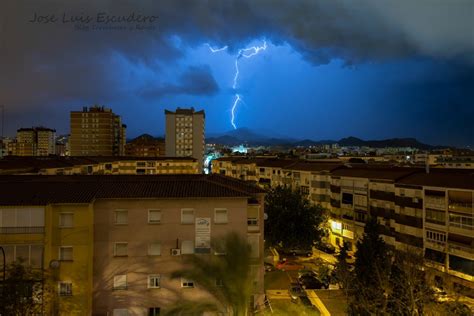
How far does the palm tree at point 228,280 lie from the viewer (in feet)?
39.2

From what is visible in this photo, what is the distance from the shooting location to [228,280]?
12055mm

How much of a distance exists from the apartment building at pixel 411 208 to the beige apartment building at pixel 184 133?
4665 cm

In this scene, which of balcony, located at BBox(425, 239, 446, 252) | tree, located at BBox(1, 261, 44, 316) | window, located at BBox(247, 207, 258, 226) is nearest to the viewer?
tree, located at BBox(1, 261, 44, 316)

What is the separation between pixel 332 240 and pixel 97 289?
24.4 m

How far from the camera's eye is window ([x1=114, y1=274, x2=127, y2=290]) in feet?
50.0

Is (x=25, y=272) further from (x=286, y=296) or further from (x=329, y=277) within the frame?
(x=329, y=277)

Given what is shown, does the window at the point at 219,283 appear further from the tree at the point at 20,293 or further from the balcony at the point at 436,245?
the balcony at the point at 436,245

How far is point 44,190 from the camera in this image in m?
15.2

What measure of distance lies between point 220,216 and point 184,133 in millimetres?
68654

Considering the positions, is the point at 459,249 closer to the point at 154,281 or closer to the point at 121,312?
the point at 154,281

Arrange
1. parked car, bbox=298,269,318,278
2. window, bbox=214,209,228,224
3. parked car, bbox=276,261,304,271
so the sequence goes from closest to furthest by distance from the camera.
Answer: window, bbox=214,209,228,224 < parked car, bbox=298,269,318,278 < parked car, bbox=276,261,304,271

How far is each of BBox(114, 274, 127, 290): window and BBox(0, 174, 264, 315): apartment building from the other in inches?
1.5

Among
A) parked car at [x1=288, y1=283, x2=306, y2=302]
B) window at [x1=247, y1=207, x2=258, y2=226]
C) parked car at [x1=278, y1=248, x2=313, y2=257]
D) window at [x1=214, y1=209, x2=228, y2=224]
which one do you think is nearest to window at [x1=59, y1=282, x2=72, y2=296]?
window at [x1=214, y1=209, x2=228, y2=224]

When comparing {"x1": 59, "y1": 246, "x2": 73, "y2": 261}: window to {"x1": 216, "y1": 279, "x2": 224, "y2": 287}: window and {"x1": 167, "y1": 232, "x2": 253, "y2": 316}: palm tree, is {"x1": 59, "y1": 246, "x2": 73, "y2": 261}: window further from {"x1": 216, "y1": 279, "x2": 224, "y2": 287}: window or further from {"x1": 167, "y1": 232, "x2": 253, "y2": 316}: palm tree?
{"x1": 216, "y1": 279, "x2": 224, "y2": 287}: window
